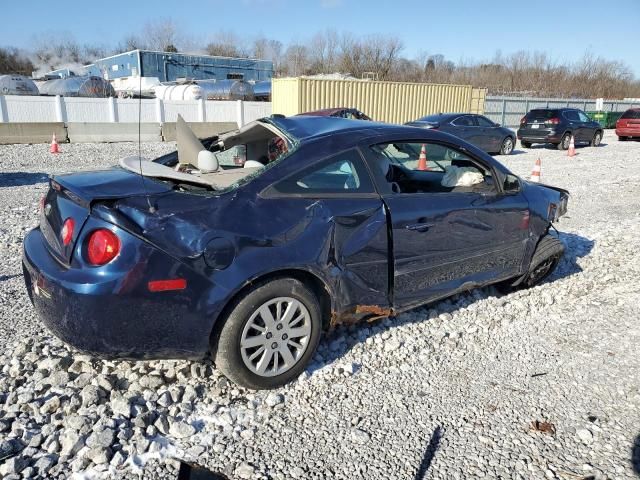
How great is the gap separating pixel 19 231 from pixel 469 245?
215 inches

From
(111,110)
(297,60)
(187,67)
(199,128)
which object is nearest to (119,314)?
(199,128)

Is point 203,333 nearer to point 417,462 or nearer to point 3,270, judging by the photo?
point 417,462

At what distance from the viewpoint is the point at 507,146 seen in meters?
17.6

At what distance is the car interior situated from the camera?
4.00 m

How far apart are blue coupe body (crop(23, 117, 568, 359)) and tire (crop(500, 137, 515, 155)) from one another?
14.4 metres

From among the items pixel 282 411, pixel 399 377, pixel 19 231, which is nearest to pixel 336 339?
pixel 399 377

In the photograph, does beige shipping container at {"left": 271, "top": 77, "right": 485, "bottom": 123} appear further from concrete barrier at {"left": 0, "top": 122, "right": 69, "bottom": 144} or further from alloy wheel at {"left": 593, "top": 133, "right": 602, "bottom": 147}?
concrete barrier at {"left": 0, "top": 122, "right": 69, "bottom": 144}

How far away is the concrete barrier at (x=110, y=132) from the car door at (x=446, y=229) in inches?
622

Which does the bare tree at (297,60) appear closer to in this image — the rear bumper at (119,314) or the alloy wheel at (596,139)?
the alloy wheel at (596,139)

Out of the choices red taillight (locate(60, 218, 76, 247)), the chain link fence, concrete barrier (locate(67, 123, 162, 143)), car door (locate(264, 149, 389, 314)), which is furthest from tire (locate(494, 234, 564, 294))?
the chain link fence

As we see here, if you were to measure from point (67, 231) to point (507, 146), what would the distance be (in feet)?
56.2

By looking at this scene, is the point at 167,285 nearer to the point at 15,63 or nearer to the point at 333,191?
the point at 333,191

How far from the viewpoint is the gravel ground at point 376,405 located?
255 centimetres

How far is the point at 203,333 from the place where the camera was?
2809 millimetres
